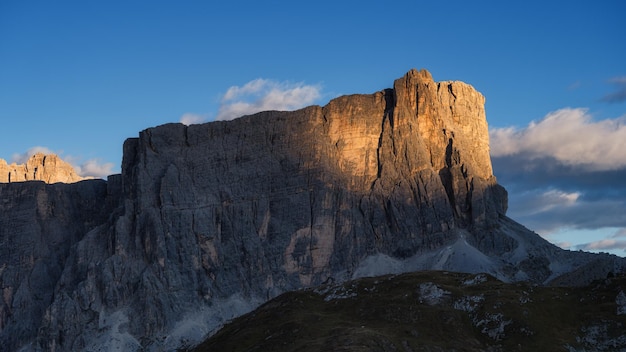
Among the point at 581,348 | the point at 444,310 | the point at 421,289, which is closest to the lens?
the point at 581,348

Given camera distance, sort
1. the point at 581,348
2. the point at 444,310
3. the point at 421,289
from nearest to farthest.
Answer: the point at 581,348
the point at 444,310
the point at 421,289

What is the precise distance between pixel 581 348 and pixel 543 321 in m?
7.77

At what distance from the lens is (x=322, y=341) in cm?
13238

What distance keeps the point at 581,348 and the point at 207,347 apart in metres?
54.5

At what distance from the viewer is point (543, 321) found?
435ft

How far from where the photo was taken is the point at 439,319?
137500 millimetres

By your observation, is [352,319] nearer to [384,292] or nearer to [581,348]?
[384,292]

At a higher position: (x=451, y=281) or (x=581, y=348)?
(x=451, y=281)

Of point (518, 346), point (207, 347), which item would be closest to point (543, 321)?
point (518, 346)

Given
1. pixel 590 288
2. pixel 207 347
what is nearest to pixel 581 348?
pixel 590 288

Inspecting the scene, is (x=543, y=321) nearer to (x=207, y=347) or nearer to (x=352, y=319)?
(x=352, y=319)

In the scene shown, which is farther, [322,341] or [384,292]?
[384,292]

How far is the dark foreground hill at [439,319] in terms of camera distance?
128875 mm

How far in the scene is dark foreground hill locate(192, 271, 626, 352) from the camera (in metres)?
129
